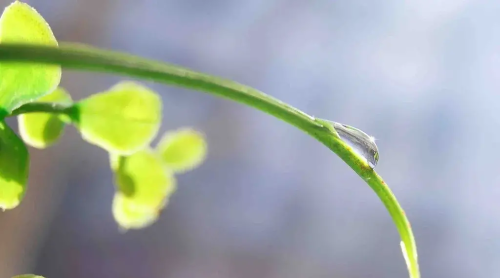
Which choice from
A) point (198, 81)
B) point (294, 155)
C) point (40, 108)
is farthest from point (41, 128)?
point (294, 155)

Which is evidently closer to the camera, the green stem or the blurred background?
the green stem

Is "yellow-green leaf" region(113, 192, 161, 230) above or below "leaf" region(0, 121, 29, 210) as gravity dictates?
above

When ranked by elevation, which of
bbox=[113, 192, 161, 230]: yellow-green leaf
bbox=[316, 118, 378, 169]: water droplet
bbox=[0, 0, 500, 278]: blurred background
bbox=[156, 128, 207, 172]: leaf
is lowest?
bbox=[113, 192, 161, 230]: yellow-green leaf

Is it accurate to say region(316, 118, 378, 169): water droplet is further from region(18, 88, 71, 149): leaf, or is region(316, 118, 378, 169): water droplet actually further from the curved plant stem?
region(18, 88, 71, 149): leaf

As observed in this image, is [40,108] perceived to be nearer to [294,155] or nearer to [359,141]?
[359,141]

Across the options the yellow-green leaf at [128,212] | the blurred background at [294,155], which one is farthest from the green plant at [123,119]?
the blurred background at [294,155]

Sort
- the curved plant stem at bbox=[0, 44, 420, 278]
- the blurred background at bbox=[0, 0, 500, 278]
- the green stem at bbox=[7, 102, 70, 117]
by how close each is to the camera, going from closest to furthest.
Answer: the curved plant stem at bbox=[0, 44, 420, 278] → the green stem at bbox=[7, 102, 70, 117] → the blurred background at bbox=[0, 0, 500, 278]

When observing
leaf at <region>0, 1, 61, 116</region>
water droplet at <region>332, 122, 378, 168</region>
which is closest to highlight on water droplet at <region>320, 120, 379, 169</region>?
water droplet at <region>332, 122, 378, 168</region>
